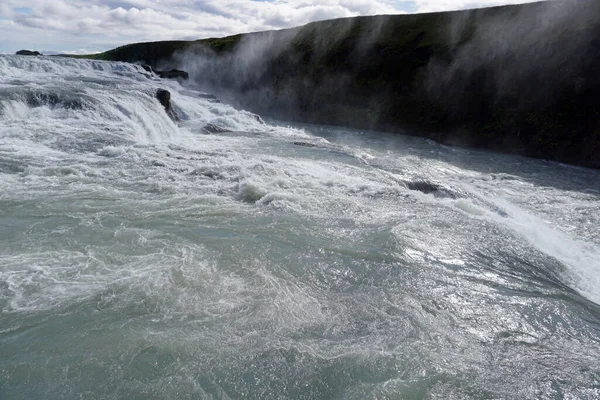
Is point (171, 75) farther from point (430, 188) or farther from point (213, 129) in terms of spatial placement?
point (430, 188)

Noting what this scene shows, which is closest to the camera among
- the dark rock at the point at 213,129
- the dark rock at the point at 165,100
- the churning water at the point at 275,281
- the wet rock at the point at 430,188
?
the churning water at the point at 275,281

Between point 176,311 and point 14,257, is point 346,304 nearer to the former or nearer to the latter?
point 176,311

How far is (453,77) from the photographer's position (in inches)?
1495

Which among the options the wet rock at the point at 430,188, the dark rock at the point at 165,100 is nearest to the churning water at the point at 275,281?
the wet rock at the point at 430,188

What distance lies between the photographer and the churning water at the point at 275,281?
593cm

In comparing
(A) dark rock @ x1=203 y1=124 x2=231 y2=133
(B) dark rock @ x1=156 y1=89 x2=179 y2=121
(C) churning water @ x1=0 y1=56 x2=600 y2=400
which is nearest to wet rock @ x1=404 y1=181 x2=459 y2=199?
(C) churning water @ x1=0 y1=56 x2=600 y2=400

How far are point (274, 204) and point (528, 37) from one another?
1339 inches

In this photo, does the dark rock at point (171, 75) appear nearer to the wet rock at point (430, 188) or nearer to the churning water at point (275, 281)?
the churning water at point (275, 281)

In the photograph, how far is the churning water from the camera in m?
5.93

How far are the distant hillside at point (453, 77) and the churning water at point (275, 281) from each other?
1606 centimetres

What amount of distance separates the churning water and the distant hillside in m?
16.1

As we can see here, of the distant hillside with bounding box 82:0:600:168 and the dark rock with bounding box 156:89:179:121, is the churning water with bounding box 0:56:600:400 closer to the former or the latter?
the dark rock with bounding box 156:89:179:121

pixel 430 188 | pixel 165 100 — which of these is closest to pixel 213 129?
pixel 165 100

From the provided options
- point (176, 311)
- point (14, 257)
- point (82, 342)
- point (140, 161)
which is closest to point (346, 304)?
point (176, 311)
